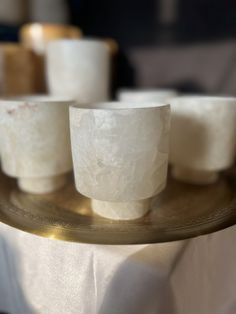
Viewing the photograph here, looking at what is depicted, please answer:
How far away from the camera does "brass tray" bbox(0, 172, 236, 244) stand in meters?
0.31

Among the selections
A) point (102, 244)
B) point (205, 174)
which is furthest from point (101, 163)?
point (205, 174)

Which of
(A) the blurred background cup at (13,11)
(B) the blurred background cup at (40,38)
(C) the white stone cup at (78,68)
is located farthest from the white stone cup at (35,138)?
(A) the blurred background cup at (13,11)

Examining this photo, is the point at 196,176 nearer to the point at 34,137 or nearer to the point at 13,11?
the point at 34,137

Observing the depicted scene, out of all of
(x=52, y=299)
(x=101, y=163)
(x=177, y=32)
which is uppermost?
(x=177, y=32)

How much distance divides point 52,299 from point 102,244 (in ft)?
0.28

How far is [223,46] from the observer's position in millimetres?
664

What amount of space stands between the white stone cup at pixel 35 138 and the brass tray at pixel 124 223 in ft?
0.14

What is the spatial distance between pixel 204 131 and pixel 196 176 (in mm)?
83

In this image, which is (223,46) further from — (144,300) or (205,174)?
(144,300)

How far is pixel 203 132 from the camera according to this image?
0.42 metres

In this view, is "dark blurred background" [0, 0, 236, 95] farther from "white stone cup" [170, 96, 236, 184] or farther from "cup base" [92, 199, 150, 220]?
"cup base" [92, 199, 150, 220]

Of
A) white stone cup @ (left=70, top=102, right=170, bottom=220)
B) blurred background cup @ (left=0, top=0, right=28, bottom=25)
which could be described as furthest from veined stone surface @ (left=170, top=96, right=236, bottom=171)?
blurred background cup @ (left=0, top=0, right=28, bottom=25)

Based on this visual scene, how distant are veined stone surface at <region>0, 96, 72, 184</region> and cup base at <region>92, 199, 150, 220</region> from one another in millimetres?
97

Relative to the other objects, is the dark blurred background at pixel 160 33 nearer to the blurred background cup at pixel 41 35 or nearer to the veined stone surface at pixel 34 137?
the blurred background cup at pixel 41 35
